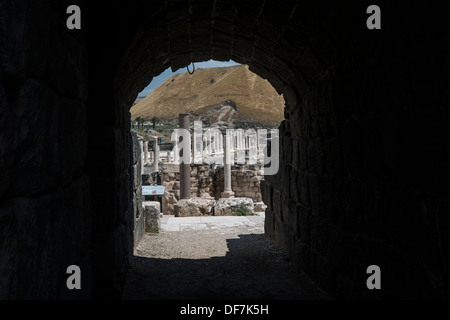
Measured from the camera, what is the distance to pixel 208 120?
7869 cm

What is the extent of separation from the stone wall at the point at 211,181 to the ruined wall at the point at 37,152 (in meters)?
14.9

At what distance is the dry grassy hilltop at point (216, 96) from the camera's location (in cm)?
8344

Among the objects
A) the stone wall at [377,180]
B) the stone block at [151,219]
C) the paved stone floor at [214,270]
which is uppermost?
the stone wall at [377,180]

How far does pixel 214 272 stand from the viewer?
17.9 feet

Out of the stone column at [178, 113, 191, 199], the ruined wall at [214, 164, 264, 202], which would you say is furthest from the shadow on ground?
the ruined wall at [214, 164, 264, 202]

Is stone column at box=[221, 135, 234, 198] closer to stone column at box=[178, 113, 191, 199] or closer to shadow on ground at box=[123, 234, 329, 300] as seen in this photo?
stone column at box=[178, 113, 191, 199]

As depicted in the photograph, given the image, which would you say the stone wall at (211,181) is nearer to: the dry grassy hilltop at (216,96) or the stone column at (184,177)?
the stone column at (184,177)

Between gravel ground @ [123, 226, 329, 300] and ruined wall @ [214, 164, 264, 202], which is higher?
ruined wall @ [214, 164, 264, 202]

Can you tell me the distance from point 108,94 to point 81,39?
79 cm

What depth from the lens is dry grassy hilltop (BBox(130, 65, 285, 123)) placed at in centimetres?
8344

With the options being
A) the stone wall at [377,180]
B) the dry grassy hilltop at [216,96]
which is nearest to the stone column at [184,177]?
the stone wall at [377,180]

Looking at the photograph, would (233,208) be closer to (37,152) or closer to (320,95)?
(320,95)

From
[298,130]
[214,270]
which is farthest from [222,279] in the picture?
[298,130]

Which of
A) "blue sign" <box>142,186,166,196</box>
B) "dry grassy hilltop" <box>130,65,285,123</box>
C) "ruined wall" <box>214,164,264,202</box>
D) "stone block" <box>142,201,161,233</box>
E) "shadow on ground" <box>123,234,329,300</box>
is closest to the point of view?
"shadow on ground" <box>123,234,329,300</box>
